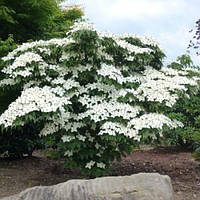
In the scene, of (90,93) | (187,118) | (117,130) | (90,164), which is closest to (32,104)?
(90,93)

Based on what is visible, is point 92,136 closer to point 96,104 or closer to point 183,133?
point 96,104

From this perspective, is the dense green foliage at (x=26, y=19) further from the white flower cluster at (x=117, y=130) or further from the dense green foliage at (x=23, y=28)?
the white flower cluster at (x=117, y=130)

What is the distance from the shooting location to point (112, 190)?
3480 millimetres

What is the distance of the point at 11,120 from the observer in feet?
15.1

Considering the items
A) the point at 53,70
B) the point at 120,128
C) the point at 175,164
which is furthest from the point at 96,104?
the point at 175,164

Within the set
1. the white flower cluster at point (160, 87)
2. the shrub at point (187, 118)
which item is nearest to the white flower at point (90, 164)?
the white flower cluster at point (160, 87)

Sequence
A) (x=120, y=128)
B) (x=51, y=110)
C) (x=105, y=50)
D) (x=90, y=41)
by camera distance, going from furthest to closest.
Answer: (x=105, y=50) < (x=90, y=41) < (x=120, y=128) < (x=51, y=110)

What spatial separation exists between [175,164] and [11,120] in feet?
14.9

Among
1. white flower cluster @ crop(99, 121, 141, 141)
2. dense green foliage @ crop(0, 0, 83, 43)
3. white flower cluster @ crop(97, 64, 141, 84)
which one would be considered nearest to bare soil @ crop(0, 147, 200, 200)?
white flower cluster @ crop(99, 121, 141, 141)

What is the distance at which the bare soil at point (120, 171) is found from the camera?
580cm

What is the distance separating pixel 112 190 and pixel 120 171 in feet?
11.9

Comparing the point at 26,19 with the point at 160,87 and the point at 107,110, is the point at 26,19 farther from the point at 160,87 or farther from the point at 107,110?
the point at 160,87

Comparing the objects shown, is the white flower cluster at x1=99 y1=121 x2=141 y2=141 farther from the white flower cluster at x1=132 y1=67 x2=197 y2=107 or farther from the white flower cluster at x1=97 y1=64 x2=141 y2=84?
the white flower cluster at x1=97 y1=64 x2=141 y2=84

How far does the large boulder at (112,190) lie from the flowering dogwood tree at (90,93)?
112cm
